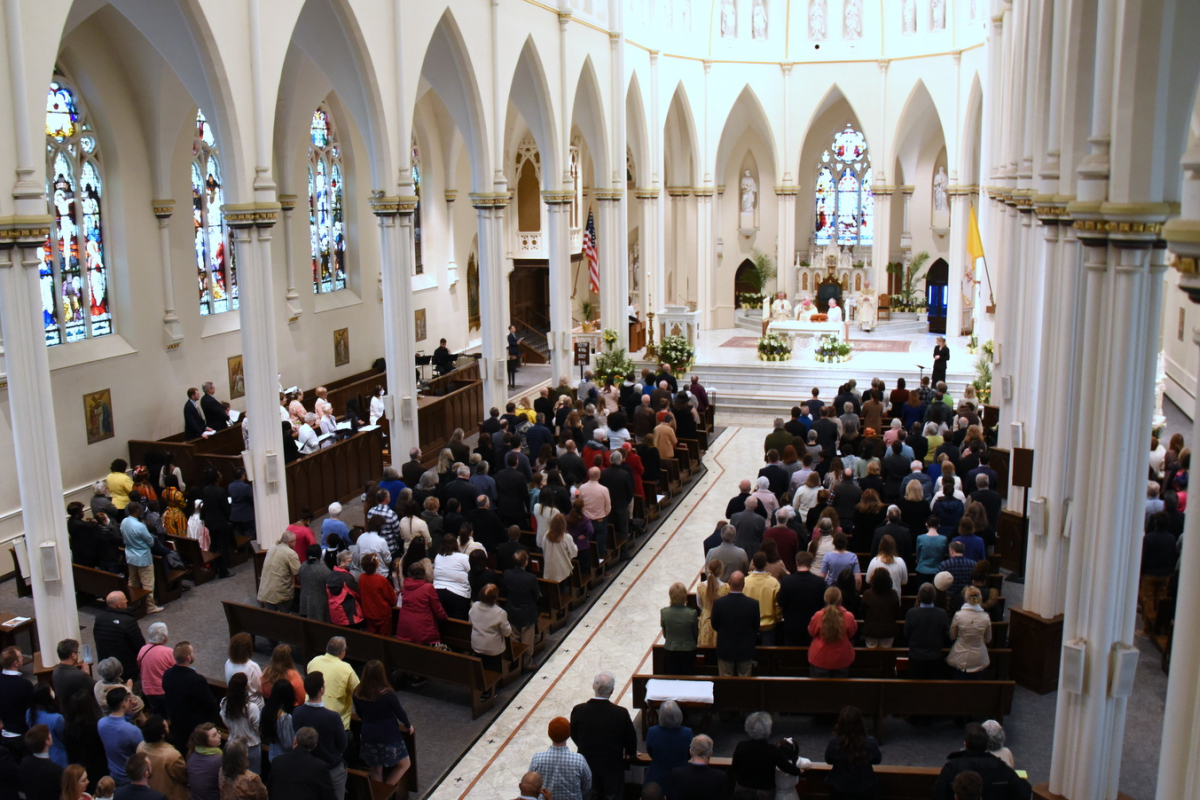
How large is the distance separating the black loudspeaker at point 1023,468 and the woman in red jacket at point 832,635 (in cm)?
350

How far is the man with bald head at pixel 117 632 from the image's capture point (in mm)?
9070

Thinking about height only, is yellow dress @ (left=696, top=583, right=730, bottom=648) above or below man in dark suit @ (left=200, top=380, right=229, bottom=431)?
below

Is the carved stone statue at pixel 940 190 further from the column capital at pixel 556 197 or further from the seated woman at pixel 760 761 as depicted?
the seated woman at pixel 760 761

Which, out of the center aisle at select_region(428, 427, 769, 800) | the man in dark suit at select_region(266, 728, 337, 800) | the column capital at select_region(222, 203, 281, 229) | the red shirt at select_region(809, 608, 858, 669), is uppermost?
the column capital at select_region(222, 203, 281, 229)

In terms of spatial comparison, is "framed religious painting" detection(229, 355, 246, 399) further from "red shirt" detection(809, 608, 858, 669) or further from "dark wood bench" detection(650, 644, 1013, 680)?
"red shirt" detection(809, 608, 858, 669)

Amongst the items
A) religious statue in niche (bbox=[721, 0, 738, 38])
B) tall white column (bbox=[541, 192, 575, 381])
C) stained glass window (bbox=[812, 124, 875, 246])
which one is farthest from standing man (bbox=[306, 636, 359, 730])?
stained glass window (bbox=[812, 124, 875, 246])

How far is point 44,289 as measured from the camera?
51.0ft

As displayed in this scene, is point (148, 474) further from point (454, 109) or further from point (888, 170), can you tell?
point (888, 170)

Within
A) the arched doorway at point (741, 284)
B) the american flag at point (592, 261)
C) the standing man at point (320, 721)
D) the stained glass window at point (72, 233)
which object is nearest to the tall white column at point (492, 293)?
the stained glass window at point (72, 233)

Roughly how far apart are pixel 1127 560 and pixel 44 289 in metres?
14.6

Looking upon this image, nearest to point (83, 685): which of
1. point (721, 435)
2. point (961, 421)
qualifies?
point (961, 421)

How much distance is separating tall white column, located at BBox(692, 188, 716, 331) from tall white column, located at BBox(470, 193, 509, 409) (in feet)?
41.3

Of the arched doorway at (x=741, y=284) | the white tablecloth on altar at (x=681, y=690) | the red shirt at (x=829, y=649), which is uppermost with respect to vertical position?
the arched doorway at (x=741, y=284)

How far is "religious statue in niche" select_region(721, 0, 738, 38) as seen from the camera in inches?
1182
